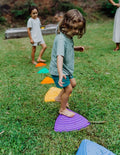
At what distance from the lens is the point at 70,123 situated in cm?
214

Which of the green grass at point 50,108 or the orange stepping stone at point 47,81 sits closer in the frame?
the green grass at point 50,108

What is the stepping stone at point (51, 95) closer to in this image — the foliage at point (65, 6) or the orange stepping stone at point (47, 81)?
the orange stepping stone at point (47, 81)

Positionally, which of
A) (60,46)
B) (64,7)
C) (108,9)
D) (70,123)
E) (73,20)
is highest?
(73,20)

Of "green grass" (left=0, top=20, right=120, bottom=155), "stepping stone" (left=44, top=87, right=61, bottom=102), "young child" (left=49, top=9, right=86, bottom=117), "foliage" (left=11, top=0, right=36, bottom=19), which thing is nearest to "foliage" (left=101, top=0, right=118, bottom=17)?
"foliage" (left=11, top=0, right=36, bottom=19)

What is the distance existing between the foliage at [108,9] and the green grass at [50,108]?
26.1ft

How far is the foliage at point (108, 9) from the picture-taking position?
11086 mm

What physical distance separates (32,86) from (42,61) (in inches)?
56.8

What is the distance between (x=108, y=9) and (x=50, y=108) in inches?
433

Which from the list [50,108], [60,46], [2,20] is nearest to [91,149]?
[50,108]

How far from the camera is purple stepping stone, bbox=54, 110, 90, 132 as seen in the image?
204cm

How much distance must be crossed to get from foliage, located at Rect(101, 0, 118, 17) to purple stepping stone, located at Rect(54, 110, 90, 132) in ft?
34.2

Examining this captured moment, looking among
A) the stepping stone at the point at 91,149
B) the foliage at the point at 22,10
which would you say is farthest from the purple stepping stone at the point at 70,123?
the foliage at the point at 22,10

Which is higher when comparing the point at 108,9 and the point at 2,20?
the point at 108,9

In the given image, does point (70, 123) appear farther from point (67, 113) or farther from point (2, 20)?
point (2, 20)
